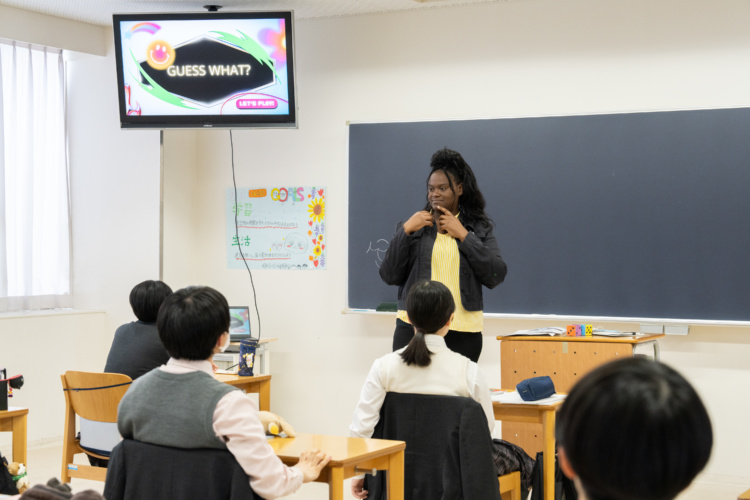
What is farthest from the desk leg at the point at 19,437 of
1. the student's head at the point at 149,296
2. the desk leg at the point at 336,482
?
the desk leg at the point at 336,482

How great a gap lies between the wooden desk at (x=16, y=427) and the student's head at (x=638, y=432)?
2.96 m

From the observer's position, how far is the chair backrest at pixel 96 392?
3.29 meters

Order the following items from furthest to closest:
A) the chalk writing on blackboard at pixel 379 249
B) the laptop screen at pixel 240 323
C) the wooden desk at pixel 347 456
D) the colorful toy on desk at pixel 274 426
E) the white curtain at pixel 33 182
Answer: the white curtain at pixel 33 182, the laptop screen at pixel 240 323, the chalk writing on blackboard at pixel 379 249, the colorful toy on desk at pixel 274 426, the wooden desk at pixel 347 456

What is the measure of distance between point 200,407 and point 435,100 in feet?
12.5

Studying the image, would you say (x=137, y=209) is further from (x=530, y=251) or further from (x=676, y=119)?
(x=676, y=119)

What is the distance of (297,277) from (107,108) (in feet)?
6.22

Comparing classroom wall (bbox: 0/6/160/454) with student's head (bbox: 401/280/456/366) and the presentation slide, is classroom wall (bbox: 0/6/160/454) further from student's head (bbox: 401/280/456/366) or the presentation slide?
student's head (bbox: 401/280/456/366)

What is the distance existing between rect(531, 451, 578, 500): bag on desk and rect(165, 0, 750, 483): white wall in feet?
5.68

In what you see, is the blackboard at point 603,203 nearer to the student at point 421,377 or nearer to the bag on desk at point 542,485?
the bag on desk at point 542,485

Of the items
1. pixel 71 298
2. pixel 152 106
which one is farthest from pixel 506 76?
pixel 71 298

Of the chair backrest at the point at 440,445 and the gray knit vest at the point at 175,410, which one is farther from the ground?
the gray knit vest at the point at 175,410

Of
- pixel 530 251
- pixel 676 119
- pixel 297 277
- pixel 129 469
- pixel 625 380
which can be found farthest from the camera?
pixel 297 277

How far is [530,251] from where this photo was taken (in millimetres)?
5184

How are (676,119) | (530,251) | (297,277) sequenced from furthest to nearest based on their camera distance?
(297,277), (530,251), (676,119)
